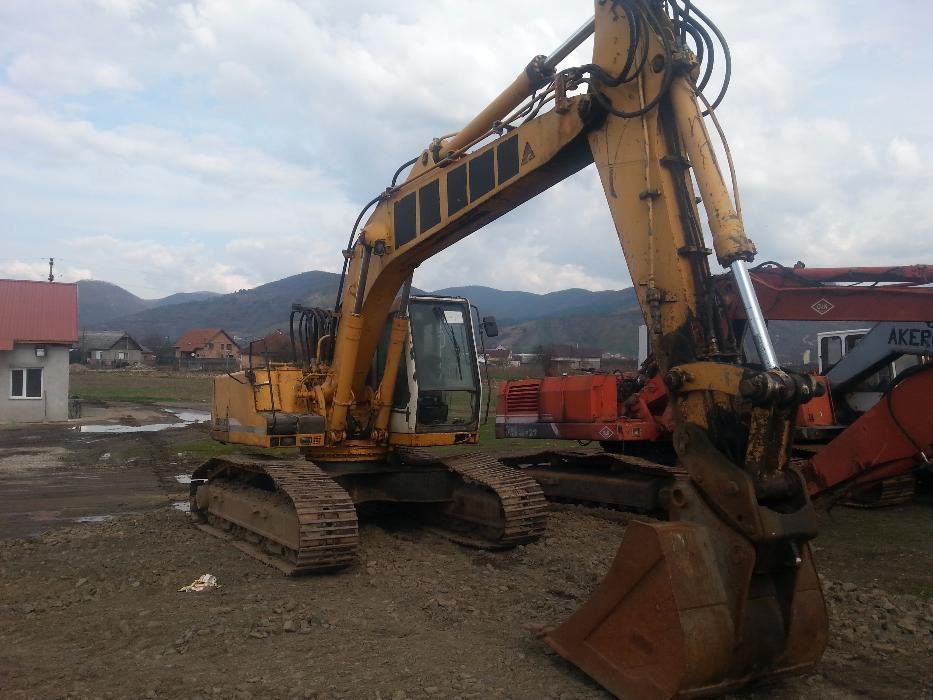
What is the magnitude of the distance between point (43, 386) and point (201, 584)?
2495cm

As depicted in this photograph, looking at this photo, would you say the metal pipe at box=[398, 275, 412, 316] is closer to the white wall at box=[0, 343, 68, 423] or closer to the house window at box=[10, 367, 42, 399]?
the white wall at box=[0, 343, 68, 423]

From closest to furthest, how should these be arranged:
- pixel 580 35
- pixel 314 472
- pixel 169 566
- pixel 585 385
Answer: pixel 580 35, pixel 169 566, pixel 314 472, pixel 585 385

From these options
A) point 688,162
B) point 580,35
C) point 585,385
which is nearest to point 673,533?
point 688,162

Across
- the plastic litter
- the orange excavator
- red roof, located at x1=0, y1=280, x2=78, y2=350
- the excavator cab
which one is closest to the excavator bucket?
the orange excavator

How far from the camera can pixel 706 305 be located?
16.3 ft

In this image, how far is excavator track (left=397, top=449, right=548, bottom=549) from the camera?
834 cm

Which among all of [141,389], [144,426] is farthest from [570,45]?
[141,389]

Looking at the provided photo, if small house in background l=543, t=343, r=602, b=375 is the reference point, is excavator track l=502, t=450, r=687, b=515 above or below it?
below

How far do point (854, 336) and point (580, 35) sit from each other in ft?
30.1

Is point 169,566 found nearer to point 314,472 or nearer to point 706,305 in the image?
point 314,472

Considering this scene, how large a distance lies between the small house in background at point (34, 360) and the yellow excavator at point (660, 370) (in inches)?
876

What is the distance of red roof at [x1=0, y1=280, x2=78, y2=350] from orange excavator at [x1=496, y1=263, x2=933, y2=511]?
71.9 ft

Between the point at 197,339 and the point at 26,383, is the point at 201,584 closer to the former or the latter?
the point at 26,383

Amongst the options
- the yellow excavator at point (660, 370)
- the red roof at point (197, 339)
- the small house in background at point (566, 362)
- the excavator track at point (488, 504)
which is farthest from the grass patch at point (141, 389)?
the red roof at point (197, 339)
